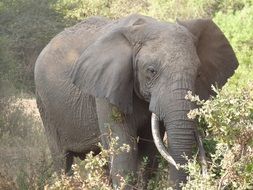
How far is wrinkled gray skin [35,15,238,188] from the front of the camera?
4625 mm

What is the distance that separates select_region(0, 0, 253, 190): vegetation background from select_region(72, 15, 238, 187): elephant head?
21cm

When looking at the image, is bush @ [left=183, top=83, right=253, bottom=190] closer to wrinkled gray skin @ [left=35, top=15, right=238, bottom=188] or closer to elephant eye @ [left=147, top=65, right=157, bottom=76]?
wrinkled gray skin @ [left=35, top=15, right=238, bottom=188]

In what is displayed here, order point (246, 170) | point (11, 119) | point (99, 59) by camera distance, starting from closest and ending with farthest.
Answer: point (246, 170)
point (99, 59)
point (11, 119)

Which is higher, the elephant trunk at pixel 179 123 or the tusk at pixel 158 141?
the elephant trunk at pixel 179 123

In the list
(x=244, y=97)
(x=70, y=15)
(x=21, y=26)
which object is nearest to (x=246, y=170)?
(x=244, y=97)

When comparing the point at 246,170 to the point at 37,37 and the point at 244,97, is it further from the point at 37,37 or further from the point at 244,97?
the point at 37,37

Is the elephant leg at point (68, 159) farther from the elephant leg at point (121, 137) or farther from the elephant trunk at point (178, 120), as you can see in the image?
the elephant trunk at point (178, 120)

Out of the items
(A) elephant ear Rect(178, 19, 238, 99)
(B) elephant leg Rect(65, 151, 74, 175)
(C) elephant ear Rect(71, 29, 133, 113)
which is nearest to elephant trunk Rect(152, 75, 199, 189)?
(C) elephant ear Rect(71, 29, 133, 113)

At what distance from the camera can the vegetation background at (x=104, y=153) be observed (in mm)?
3400

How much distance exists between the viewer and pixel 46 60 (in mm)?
6531

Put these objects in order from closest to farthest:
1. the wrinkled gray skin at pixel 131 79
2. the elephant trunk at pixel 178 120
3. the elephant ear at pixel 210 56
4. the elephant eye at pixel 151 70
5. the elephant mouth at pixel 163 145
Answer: the elephant mouth at pixel 163 145
the elephant trunk at pixel 178 120
the wrinkled gray skin at pixel 131 79
the elephant eye at pixel 151 70
the elephant ear at pixel 210 56

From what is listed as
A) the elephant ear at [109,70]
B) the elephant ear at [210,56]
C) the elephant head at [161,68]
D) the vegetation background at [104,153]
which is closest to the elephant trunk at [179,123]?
the elephant head at [161,68]

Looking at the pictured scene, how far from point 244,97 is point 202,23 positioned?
214 centimetres

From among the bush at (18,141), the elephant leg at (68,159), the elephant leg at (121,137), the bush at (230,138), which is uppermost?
the bush at (230,138)
